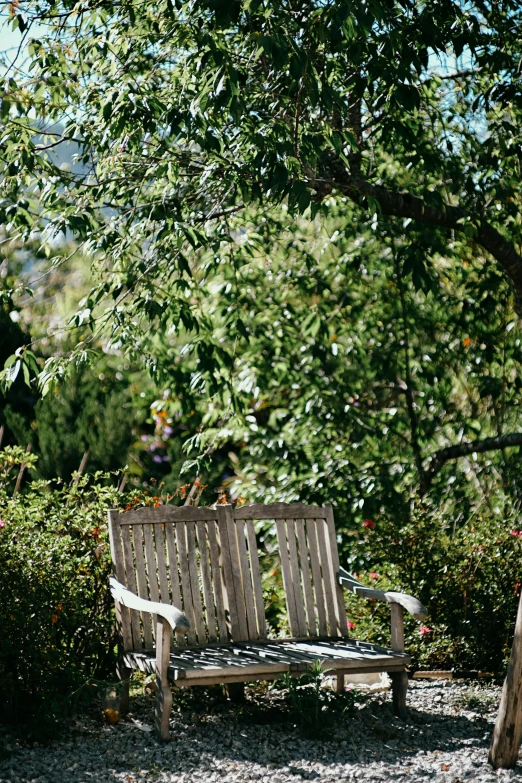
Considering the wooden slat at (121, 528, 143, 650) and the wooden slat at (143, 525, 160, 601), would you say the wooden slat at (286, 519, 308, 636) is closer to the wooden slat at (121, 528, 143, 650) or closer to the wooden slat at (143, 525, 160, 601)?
the wooden slat at (143, 525, 160, 601)

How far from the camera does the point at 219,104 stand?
333 centimetres

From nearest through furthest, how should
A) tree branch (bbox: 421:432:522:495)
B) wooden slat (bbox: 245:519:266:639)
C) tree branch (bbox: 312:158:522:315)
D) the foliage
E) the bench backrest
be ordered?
the foliage < the bench backrest < wooden slat (bbox: 245:519:266:639) < tree branch (bbox: 312:158:522:315) < tree branch (bbox: 421:432:522:495)

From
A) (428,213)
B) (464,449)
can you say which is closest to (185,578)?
(464,449)

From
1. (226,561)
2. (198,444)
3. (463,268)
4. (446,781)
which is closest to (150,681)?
(226,561)

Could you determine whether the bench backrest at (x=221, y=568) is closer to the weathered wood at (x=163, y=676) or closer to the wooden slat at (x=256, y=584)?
the wooden slat at (x=256, y=584)

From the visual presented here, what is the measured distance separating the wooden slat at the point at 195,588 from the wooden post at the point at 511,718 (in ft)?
4.84

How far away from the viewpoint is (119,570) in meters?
4.18

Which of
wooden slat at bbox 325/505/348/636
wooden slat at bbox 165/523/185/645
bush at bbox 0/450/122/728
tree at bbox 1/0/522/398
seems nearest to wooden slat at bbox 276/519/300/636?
wooden slat at bbox 325/505/348/636

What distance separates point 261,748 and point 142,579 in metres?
0.98

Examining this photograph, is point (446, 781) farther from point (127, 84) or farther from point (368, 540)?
point (127, 84)

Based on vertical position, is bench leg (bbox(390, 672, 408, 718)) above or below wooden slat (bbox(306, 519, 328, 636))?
below

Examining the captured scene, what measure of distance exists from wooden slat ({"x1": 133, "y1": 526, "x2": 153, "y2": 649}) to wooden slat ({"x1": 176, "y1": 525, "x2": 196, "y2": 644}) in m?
0.18

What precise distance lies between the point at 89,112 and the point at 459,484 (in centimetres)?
331

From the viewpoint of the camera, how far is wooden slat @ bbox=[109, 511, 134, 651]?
4121mm
